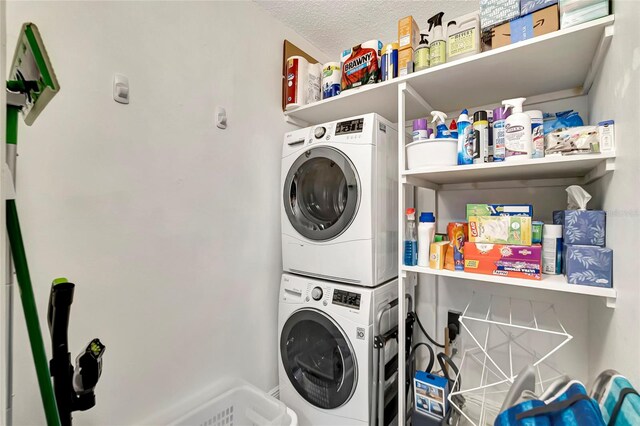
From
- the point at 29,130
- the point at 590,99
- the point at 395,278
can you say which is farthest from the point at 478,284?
the point at 29,130

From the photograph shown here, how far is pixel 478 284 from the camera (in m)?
1.68

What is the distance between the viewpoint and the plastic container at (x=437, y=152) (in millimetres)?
1254

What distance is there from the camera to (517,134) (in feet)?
3.45

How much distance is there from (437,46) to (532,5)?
1.17ft

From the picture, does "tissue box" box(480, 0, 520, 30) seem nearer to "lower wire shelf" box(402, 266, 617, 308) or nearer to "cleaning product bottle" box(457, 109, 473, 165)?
"cleaning product bottle" box(457, 109, 473, 165)

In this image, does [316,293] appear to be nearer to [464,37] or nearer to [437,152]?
[437,152]

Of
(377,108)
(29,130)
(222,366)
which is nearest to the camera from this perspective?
(29,130)

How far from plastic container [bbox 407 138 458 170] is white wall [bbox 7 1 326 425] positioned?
2.99 feet

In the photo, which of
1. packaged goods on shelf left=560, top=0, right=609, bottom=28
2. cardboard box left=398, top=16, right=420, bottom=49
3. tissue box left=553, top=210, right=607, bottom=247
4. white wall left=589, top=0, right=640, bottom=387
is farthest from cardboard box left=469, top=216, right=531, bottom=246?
cardboard box left=398, top=16, right=420, bottom=49

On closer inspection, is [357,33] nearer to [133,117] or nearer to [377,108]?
[377,108]

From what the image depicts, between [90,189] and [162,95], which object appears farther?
[162,95]

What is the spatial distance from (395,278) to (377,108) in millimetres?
1040

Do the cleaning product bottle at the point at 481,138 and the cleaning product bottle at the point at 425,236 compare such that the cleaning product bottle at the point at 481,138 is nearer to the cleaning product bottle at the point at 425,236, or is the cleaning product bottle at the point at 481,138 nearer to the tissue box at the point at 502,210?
the tissue box at the point at 502,210

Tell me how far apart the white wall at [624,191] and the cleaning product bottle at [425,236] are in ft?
1.93
